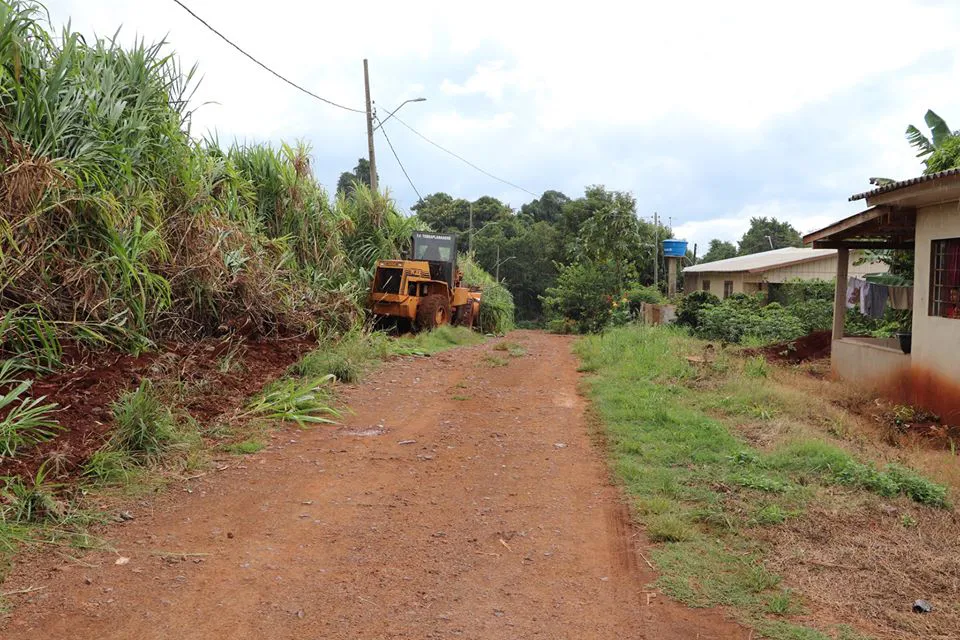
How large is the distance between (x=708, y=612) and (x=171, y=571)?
3.11m

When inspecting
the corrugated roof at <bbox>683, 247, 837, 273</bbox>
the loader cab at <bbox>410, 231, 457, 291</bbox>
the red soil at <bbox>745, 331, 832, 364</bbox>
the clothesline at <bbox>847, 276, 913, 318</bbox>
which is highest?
the corrugated roof at <bbox>683, 247, 837, 273</bbox>

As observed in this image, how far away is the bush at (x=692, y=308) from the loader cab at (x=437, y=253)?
23.5 feet

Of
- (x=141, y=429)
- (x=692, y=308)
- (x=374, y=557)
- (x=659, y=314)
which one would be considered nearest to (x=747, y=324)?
(x=692, y=308)

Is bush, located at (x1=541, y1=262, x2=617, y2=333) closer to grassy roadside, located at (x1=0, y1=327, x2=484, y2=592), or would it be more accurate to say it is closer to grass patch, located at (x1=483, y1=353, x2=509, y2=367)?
grass patch, located at (x1=483, y1=353, x2=509, y2=367)

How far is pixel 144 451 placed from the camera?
6.40m

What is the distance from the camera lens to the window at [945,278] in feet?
32.7

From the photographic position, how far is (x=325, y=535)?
17.0ft

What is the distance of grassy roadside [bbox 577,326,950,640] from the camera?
14.3ft

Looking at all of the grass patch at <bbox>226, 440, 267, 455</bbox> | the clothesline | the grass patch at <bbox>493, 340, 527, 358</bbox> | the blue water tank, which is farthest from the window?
the blue water tank

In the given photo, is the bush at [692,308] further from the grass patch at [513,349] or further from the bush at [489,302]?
the grass patch at [513,349]

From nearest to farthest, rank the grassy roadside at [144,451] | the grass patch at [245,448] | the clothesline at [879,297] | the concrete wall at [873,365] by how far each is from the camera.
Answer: the grassy roadside at [144,451], the grass patch at [245,448], the concrete wall at [873,365], the clothesline at [879,297]

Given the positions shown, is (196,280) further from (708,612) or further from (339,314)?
(708,612)

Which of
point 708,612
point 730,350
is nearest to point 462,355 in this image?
point 730,350

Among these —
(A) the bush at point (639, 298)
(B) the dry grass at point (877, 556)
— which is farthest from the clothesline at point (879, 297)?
(A) the bush at point (639, 298)
